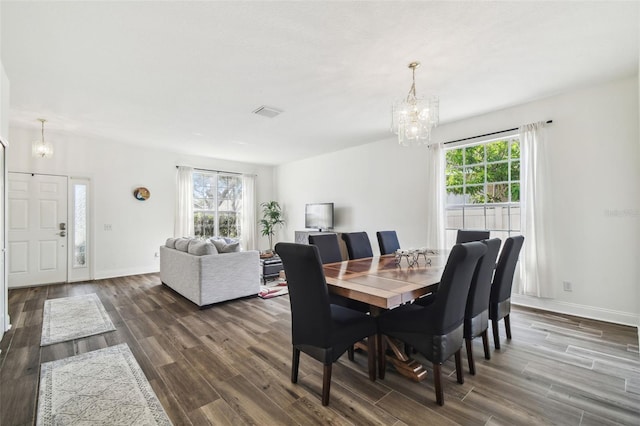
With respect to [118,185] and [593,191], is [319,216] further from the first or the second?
[593,191]

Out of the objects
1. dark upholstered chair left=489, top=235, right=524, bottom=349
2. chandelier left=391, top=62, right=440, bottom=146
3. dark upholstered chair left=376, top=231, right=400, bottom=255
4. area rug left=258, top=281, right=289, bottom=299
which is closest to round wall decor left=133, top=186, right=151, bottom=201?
area rug left=258, top=281, right=289, bottom=299

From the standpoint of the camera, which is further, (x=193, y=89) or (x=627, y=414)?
(x=193, y=89)

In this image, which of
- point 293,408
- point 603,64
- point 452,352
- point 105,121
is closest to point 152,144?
point 105,121

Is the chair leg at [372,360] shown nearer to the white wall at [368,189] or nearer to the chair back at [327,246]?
the chair back at [327,246]

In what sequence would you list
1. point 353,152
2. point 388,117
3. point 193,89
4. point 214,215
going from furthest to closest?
1. point 214,215
2. point 353,152
3. point 388,117
4. point 193,89

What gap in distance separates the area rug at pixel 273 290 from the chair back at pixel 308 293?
2439mm

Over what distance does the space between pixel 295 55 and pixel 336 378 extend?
8.93 ft

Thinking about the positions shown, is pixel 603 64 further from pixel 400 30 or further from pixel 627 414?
pixel 627 414

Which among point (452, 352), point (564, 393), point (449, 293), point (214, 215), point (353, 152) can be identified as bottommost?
point (564, 393)

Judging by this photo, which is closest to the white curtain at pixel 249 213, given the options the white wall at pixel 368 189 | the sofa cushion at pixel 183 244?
the white wall at pixel 368 189

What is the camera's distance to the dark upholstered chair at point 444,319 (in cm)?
178

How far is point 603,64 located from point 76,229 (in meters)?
7.90

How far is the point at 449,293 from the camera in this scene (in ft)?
5.91

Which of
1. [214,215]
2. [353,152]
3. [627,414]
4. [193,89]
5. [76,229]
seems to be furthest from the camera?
[214,215]
